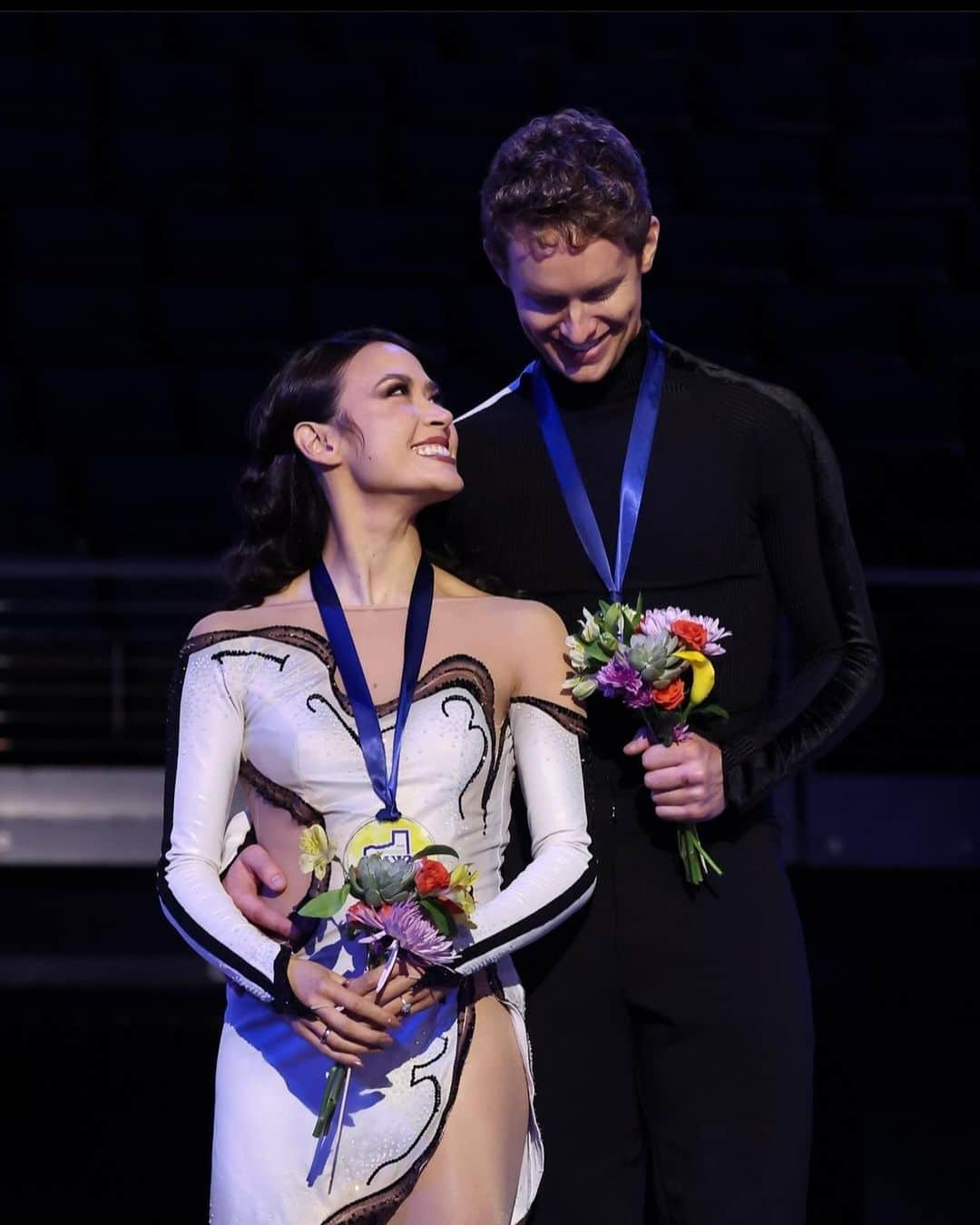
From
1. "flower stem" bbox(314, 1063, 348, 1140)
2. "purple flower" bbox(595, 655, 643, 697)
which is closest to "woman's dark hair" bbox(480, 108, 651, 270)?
"purple flower" bbox(595, 655, 643, 697)

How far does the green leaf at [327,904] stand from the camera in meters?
2.08

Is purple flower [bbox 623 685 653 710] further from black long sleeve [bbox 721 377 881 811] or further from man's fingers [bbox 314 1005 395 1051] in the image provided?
man's fingers [bbox 314 1005 395 1051]

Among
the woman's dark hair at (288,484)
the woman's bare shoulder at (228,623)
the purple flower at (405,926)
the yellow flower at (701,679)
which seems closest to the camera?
the purple flower at (405,926)

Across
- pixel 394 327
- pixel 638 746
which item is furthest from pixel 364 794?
pixel 394 327

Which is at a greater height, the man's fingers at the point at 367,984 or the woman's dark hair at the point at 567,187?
the woman's dark hair at the point at 567,187

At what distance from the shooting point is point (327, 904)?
6.84 feet

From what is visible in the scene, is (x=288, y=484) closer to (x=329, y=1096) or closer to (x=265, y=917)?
(x=265, y=917)

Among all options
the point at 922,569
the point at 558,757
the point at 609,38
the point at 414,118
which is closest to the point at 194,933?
the point at 558,757

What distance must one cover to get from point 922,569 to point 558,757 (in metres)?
3.28

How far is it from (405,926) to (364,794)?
280 mm

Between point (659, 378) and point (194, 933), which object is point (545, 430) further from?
point (194, 933)

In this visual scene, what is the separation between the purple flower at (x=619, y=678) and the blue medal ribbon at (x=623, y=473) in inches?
8.1

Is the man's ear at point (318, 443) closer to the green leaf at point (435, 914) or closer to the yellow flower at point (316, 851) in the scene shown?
the yellow flower at point (316, 851)

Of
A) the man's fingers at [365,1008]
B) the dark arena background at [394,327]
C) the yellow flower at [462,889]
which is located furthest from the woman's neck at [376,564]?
the dark arena background at [394,327]
